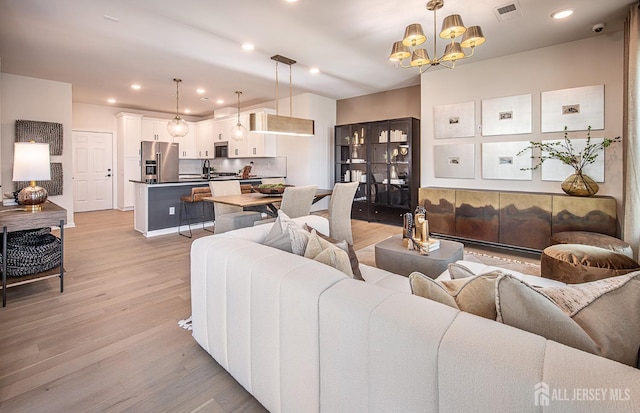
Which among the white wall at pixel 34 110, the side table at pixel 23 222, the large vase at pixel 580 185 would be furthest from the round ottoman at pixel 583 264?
the white wall at pixel 34 110

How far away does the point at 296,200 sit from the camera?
3.76 m

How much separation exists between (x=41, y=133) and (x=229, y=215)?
4.25 m

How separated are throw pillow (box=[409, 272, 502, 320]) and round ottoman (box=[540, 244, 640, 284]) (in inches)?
71.1

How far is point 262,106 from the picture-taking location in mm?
7496

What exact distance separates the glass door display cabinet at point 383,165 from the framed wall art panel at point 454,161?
0.70 m

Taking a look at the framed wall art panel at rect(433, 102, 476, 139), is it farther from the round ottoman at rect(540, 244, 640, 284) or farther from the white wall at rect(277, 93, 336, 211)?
the round ottoman at rect(540, 244, 640, 284)

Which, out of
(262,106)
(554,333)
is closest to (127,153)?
(262,106)

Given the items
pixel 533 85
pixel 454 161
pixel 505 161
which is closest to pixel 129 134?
pixel 454 161

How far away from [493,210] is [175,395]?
169 inches

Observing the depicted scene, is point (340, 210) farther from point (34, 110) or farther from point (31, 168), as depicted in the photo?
point (34, 110)

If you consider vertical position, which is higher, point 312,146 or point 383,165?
point 312,146

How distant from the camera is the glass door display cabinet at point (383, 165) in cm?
592

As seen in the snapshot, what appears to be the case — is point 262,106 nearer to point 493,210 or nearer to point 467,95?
point 467,95

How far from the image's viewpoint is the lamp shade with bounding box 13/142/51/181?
9.35 ft
